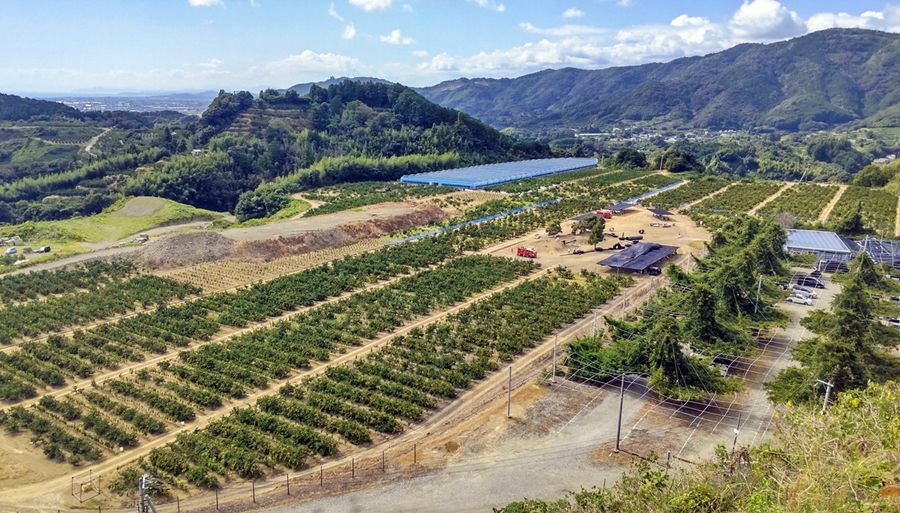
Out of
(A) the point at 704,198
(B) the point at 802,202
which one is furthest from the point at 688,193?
(B) the point at 802,202

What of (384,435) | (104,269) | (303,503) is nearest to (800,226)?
(384,435)

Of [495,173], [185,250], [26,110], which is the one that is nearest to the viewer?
[185,250]

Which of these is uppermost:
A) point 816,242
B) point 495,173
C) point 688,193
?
point 495,173

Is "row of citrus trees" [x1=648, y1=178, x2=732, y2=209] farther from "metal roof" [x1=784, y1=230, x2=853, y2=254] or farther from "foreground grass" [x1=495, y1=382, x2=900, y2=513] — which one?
"foreground grass" [x1=495, y1=382, x2=900, y2=513]

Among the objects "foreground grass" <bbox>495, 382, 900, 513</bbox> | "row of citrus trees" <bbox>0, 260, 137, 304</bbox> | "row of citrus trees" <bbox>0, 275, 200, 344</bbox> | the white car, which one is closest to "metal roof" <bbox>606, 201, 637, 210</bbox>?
the white car

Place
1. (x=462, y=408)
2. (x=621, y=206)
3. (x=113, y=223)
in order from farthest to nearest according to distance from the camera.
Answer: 1. (x=621, y=206)
2. (x=113, y=223)
3. (x=462, y=408)

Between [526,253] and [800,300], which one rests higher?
[526,253]

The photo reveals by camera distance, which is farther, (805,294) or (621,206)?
(621,206)

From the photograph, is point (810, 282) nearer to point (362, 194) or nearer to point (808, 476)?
point (808, 476)
